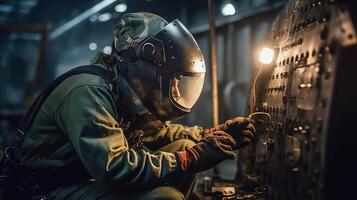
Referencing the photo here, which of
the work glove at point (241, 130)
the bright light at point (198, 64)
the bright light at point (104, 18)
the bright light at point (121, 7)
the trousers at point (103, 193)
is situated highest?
the bright light at point (104, 18)

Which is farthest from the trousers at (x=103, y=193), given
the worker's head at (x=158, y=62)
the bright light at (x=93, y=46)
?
the bright light at (x=93, y=46)

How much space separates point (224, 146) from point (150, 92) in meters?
0.63

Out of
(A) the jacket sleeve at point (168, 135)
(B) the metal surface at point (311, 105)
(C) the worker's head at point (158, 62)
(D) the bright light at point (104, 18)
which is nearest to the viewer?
(B) the metal surface at point (311, 105)

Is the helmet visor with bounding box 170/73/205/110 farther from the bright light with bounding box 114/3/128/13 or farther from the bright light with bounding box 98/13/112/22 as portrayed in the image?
the bright light with bounding box 98/13/112/22

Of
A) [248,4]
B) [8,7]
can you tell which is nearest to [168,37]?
[248,4]

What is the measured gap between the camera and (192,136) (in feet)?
12.0

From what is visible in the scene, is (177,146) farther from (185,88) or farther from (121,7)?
(121,7)

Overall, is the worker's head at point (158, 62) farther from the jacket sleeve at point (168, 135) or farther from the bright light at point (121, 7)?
the bright light at point (121, 7)

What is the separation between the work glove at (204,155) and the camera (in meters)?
2.62

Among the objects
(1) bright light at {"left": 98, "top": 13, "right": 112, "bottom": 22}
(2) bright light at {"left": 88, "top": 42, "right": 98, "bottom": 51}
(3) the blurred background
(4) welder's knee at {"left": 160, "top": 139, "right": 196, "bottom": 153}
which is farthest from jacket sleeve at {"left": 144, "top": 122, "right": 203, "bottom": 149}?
(2) bright light at {"left": 88, "top": 42, "right": 98, "bottom": 51}

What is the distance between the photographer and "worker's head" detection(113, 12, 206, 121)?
2.79 m

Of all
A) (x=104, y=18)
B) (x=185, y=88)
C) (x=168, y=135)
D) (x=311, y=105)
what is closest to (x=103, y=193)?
(x=185, y=88)

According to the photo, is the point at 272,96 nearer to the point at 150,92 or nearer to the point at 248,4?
the point at 150,92

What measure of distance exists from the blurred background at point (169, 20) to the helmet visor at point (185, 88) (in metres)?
1.50
